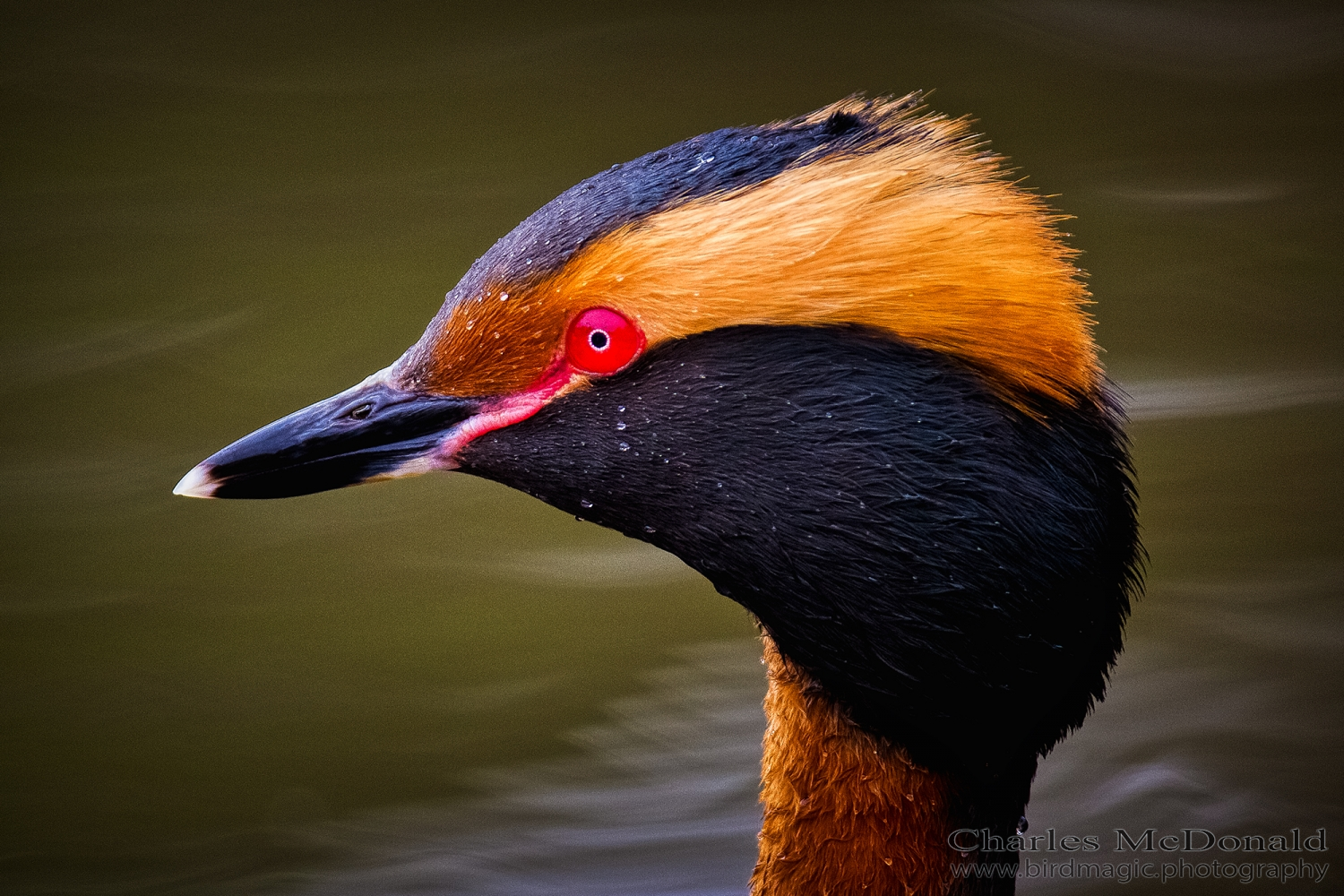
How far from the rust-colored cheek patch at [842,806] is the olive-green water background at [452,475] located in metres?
1.27

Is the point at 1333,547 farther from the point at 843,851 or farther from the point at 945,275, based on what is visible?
the point at 945,275

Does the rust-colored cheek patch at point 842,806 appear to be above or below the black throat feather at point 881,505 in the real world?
below

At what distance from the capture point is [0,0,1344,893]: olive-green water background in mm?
3410

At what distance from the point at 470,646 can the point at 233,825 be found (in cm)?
75

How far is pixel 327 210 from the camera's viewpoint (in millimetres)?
4191

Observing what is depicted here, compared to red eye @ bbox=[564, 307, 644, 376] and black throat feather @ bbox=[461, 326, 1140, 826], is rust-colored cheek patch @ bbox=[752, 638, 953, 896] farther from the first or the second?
red eye @ bbox=[564, 307, 644, 376]

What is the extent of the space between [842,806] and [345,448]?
844 mm

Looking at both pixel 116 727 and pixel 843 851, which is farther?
pixel 116 727

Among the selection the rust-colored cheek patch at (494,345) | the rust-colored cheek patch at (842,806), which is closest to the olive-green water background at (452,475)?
the rust-colored cheek patch at (842,806)

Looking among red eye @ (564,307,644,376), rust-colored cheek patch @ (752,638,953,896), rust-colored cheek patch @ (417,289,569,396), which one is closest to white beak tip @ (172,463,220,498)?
rust-colored cheek patch @ (417,289,569,396)

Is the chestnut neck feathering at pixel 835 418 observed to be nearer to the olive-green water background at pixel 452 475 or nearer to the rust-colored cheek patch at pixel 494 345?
the rust-colored cheek patch at pixel 494 345

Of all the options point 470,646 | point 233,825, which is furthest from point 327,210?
point 233,825

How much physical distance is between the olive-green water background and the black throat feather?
1595mm

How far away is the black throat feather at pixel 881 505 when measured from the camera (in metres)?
1.68
